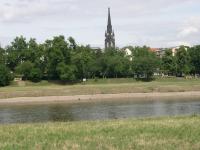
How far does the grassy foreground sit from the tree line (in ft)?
310

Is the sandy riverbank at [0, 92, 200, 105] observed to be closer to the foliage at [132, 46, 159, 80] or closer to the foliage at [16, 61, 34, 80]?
the foliage at [16, 61, 34, 80]

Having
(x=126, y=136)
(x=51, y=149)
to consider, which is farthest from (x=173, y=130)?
(x=51, y=149)

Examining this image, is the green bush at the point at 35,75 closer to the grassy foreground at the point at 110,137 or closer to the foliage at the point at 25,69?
the foliage at the point at 25,69

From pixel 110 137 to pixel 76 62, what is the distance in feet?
359

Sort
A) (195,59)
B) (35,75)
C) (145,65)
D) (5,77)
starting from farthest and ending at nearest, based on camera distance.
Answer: (195,59), (145,65), (35,75), (5,77)

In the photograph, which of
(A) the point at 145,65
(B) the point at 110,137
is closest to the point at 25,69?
(A) the point at 145,65

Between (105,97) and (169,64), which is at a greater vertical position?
(169,64)

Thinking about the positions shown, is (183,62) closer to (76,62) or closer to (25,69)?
(76,62)

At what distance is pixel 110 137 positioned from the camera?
669 inches

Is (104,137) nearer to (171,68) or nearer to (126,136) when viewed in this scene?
(126,136)

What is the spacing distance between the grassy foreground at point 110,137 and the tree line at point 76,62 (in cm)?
9463

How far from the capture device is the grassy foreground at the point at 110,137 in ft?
50.5

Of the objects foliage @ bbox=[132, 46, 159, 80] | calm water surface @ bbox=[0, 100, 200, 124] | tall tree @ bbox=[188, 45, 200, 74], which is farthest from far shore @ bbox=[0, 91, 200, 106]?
tall tree @ bbox=[188, 45, 200, 74]

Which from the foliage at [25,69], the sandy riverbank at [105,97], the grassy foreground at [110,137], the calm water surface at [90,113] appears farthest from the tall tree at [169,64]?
the grassy foreground at [110,137]
